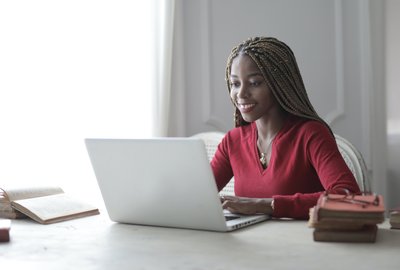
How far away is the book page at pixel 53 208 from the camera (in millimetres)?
2158

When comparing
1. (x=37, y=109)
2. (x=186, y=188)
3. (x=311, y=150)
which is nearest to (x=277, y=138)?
(x=311, y=150)

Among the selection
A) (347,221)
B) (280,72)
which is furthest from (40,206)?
(347,221)

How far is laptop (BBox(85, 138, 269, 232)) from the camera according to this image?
1.86 metres

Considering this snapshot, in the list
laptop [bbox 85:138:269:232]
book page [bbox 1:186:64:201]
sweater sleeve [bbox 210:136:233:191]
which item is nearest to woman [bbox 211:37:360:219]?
sweater sleeve [bbox 210:136:233:191]

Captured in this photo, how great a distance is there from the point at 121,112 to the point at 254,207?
57.4 inches

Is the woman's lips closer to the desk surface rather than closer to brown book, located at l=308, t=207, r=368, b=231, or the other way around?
the desk surface

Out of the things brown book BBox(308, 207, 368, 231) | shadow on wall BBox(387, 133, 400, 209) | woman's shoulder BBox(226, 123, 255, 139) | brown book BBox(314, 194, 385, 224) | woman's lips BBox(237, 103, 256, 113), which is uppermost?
woman's lips BBox(237, 103, 256, 113)

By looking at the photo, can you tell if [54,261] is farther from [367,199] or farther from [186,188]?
[367,199]

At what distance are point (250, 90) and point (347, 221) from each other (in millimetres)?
783

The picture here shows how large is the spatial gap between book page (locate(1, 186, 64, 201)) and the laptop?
1.21ft

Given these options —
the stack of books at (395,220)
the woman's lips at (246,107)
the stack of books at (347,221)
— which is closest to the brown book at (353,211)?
the stack of books at (347,221)

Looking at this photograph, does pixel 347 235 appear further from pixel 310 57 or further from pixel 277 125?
pixel 310 57

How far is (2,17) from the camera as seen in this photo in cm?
294

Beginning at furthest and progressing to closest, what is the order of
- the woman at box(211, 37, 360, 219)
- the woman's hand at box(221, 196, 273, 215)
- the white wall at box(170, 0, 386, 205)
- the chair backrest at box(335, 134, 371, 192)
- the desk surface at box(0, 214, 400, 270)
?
the white wall at box(170, 0, 386, 205) → the chair backrest at box(335, 134, 371, 192) → the woman at box(211, 37, 360, 219) → the woman's hand at box(221, 196, 273, 215) → the desk surface at box(0, 214, 400, 270)
